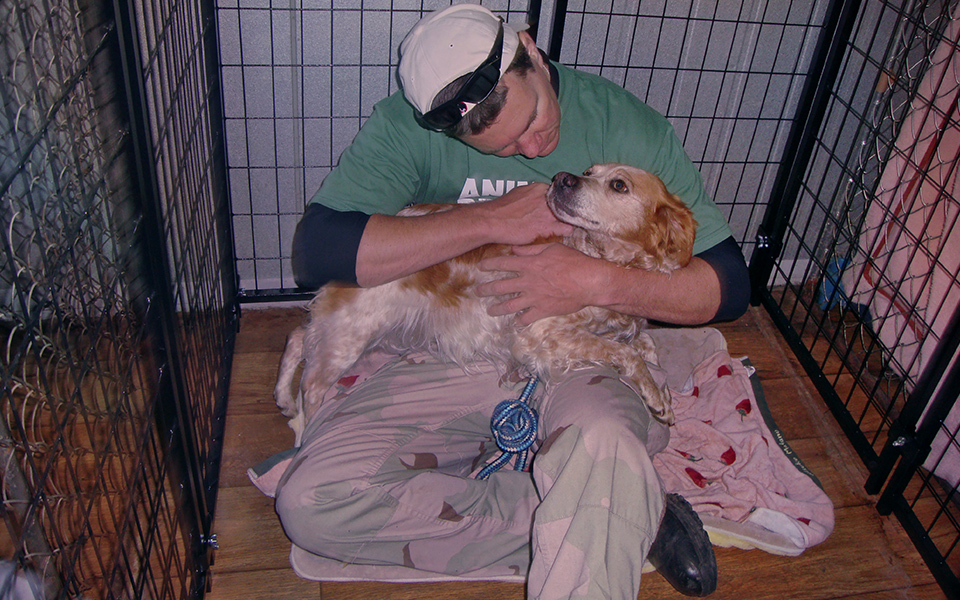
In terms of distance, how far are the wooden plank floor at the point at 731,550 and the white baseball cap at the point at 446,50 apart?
1.20 meters

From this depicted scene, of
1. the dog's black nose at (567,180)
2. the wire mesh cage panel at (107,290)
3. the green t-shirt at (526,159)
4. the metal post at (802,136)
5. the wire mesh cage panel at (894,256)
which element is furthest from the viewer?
the metal post at (802,136)

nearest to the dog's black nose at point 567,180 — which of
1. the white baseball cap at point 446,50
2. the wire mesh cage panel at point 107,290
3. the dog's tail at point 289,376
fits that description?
the white baseball cap at point 446,50

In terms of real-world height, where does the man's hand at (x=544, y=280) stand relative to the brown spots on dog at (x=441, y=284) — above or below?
above

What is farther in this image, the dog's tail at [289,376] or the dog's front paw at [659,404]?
the dog's tail at [289,376]

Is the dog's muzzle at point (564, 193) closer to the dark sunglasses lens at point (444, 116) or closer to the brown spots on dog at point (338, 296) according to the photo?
the dark sunglasses lens at point (444, 116)

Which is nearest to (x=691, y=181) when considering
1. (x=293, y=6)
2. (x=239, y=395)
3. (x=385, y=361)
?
(x=385, y=361)

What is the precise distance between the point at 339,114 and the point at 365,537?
148 centimetres

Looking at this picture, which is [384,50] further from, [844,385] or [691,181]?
[844,385]

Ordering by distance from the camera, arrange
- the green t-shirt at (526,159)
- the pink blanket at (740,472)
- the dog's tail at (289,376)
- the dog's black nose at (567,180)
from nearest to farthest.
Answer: the dog's black nose at (567,180)
the green t-shirt at (526,159)
the pink blanket at (740,472)
the dog's tail at (289,376)

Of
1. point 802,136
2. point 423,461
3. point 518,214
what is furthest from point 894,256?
point 423,461

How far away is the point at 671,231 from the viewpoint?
197 centimetres

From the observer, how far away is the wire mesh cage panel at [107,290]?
3.38ft

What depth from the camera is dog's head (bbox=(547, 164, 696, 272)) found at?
1.91 m

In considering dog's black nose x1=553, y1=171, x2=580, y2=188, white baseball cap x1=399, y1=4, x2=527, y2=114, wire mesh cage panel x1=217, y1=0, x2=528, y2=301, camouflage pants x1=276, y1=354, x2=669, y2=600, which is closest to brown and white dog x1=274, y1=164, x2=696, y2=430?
dog's black nose x1=553, y1=171, x2=580, y2=188
